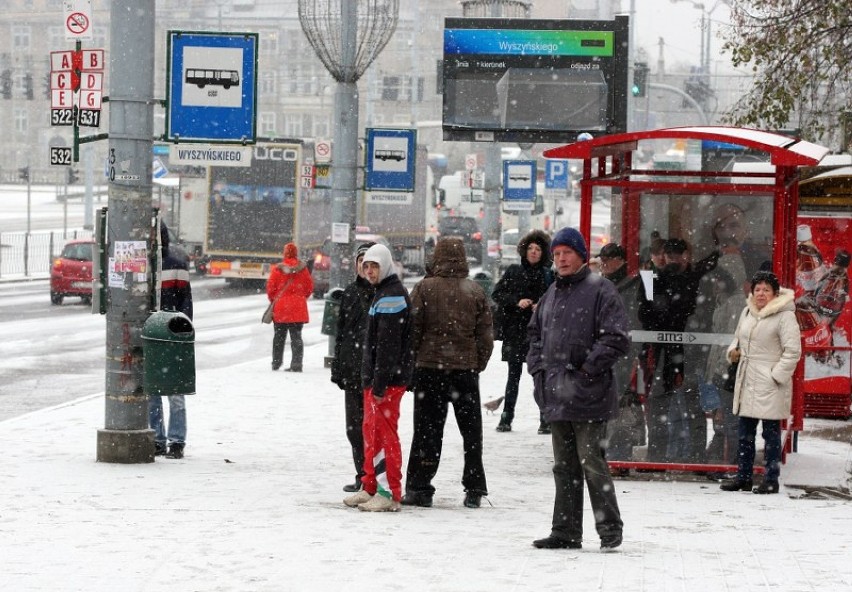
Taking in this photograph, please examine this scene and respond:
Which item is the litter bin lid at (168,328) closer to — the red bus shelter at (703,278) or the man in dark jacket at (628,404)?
the red bus shelter at (703,278)

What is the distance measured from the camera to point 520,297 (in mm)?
13219

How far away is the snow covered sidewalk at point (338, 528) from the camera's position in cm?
705

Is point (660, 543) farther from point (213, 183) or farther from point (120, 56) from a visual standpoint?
point (213, 183)

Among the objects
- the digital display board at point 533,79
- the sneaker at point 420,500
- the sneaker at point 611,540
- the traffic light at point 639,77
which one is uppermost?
the traffic light at point 639,77

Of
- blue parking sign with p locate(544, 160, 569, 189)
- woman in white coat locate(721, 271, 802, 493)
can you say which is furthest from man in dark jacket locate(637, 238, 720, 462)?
blue parking sign with p locate(544, 160, 569, 189)

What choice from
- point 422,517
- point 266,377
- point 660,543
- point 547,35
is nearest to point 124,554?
point 422,517

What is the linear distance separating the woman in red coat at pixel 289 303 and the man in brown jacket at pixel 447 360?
29.6ft

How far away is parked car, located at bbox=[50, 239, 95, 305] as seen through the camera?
104 feet

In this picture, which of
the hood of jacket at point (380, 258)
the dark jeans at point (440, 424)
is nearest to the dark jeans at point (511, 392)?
the dark jeans at point (440, 424)

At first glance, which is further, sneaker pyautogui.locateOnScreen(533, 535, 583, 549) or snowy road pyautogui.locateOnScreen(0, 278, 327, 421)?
snowy road pyautogui.locateOnScreen(0, 278, 327, 421)

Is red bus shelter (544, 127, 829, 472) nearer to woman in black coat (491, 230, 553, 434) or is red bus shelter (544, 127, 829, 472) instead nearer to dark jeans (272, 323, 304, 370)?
woman in black coat (491, 230, 553, 434)

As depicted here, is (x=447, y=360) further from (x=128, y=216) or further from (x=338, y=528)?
(x=128, y=216)

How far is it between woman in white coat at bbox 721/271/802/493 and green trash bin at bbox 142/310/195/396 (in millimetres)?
3897

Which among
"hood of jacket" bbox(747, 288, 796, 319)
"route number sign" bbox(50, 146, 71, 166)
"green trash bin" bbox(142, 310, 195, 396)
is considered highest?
"route number sign" bbox(50, 146, 71, 166)
